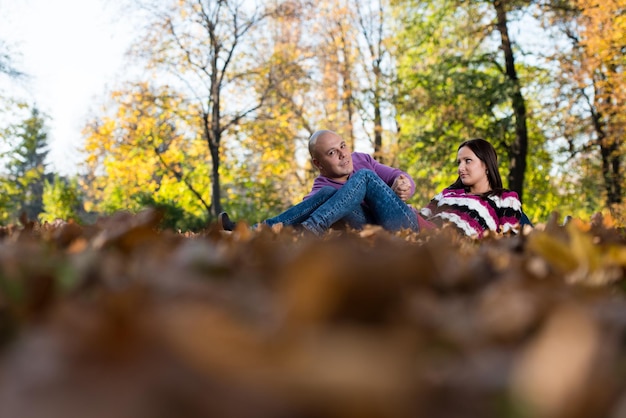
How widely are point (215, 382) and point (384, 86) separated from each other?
67.7ft

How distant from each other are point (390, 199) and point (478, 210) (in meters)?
1.03

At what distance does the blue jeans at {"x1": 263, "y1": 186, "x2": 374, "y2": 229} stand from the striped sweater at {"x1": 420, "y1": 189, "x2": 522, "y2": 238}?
2.65ft

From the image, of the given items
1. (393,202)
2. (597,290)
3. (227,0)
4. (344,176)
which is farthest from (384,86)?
(597,290)

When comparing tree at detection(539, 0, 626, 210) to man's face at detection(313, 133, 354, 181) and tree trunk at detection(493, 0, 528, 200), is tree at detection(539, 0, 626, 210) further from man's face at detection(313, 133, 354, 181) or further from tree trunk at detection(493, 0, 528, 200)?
man's face at detection(313, 133, 354, 181)

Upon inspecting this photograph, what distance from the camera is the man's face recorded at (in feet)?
17.1

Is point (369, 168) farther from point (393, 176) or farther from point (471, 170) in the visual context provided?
point (471, 170)

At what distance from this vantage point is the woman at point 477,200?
4703 millimetres

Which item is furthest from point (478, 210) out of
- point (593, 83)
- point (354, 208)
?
point (593, 83)

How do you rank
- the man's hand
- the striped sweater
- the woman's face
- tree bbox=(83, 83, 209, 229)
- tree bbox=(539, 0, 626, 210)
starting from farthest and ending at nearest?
1. tree bbox=(83, 83, 209, 229)
2. tree bbox=(539, 0, 626, 210)
3. the woman's face
4. the man's hand
5. the striped sweater

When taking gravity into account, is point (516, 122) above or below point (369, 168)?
above

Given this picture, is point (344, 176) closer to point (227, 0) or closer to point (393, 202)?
point (393, 202)

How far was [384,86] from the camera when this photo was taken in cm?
2033

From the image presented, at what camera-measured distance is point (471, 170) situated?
5.32 meters

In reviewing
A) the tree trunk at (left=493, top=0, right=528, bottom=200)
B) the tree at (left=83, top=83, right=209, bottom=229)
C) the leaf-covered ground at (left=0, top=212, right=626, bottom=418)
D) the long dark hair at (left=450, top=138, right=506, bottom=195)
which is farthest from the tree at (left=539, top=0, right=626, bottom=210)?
the leaf-covered ground at (left=0, top=212, right=626, bottom=418)
